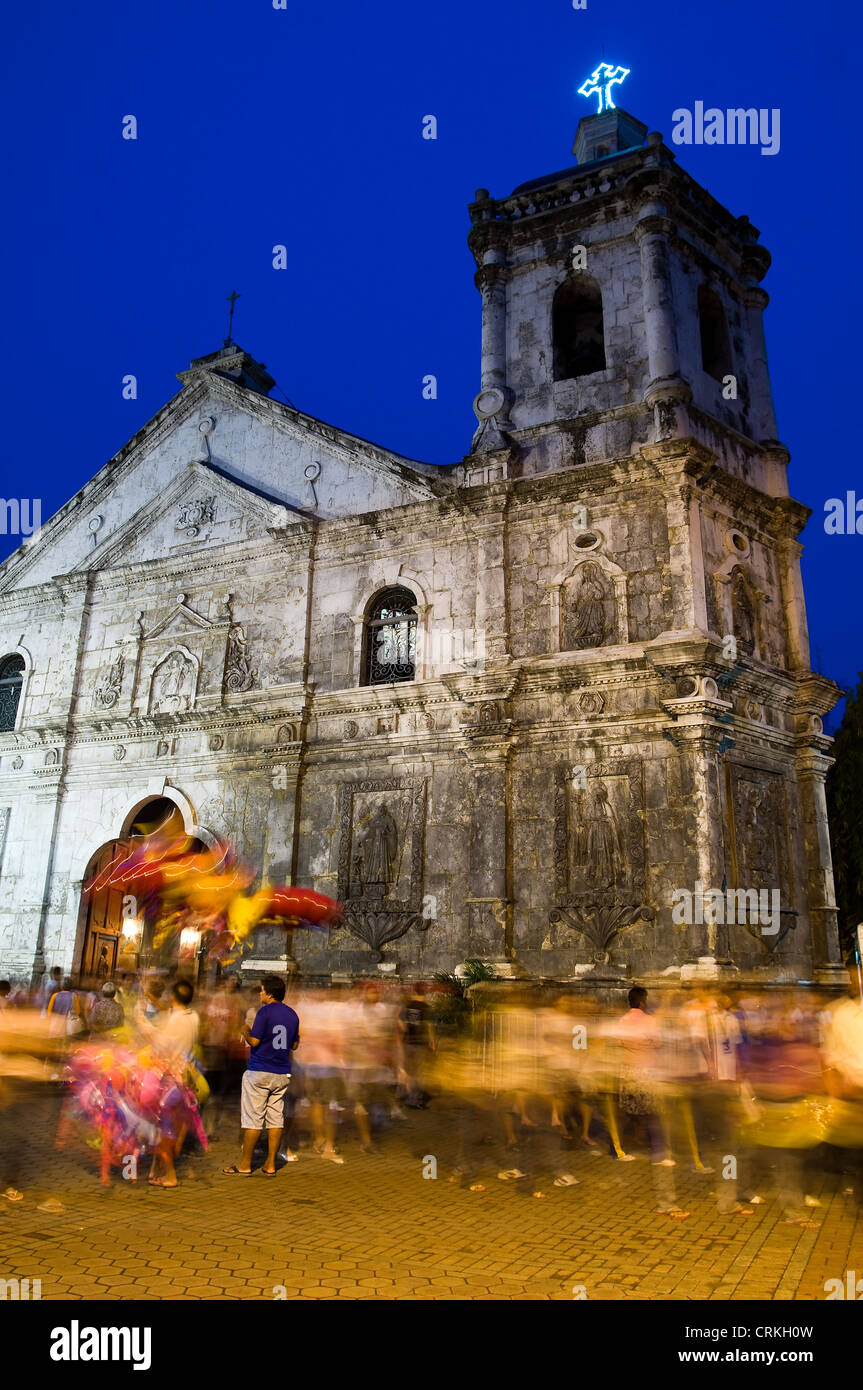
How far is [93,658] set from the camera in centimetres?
2092

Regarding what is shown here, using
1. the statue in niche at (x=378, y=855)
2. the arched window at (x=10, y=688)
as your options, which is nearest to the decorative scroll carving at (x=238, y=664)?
the statue in niche at (x=378, y=855)

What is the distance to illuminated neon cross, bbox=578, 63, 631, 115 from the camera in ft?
66.7

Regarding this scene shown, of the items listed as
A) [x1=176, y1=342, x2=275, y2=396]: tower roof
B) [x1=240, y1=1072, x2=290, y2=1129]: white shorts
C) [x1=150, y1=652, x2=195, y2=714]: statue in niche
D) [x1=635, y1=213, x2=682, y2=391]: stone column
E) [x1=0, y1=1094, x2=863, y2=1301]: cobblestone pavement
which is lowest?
[x1=0, y1=1094, x2=863, y2=1301]: cobblestone pavement

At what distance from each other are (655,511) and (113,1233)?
12.4 metres

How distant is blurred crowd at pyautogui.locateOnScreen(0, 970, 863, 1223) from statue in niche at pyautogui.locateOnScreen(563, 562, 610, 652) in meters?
5.36

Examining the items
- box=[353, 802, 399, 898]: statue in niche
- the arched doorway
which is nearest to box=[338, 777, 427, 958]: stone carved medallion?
box=[353, 802, 399, 898]: statue in niche

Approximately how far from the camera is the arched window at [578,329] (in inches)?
706

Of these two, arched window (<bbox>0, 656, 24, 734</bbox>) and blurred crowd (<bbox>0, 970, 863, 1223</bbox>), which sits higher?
arched window (<bbox>0, 656, 24, 734</bbox>)

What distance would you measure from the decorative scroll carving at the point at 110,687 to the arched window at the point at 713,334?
13.3 metres

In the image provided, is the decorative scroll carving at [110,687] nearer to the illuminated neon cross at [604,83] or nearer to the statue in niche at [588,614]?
A: the statue in niche at [588,614]

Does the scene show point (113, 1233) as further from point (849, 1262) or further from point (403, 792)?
point (403, 792)

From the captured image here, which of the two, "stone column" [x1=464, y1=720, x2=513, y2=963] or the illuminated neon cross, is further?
the illuminated neon cross

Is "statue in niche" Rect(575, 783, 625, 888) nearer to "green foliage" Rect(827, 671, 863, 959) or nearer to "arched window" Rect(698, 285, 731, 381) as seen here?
"arched window" Rect(698, 285, 731, 381)

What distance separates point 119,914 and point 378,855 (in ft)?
25.2
